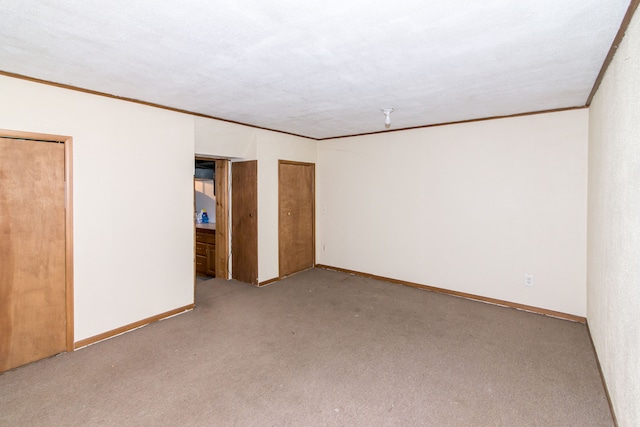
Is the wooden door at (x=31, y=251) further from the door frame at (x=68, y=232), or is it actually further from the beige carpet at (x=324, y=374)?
the beige carpet at (x=324, y=374)

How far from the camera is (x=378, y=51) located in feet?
6.83

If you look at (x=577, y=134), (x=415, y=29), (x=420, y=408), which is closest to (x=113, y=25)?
(x=415, y=29)

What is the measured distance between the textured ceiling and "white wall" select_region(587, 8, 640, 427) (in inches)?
10.6

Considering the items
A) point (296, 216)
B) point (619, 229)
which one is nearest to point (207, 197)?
point (296, 216)

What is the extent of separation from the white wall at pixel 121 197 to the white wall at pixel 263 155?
1.65 ft

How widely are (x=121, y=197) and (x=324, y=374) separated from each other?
8.19 feet

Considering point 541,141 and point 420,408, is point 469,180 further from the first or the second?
point 420,408

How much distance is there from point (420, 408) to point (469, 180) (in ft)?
9.51

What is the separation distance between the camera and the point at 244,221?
15.7 feet

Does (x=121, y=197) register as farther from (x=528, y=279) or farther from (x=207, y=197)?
(x=528, y=279)

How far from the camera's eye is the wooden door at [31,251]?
2480 millimetres

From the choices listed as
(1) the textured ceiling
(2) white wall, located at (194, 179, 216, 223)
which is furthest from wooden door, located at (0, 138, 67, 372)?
(2) white wall, located at (194, 179, 216, 223)

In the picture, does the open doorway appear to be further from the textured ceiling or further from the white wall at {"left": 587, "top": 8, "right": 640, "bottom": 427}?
the white wall at {"left": 587, "top": 8, "right": 640, "bottom": 427}

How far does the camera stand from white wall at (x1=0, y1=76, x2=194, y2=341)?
8.90 ft
